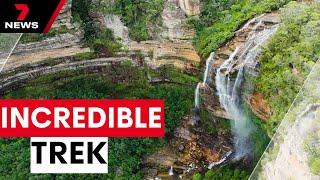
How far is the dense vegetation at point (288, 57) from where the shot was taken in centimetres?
486

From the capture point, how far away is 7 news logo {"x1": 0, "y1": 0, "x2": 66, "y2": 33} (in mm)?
4898

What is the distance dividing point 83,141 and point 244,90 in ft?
3.98

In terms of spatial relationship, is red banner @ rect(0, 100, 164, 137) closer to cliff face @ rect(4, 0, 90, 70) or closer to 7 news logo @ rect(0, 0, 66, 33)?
cliff face @ rect(4, 0, 90, 70)

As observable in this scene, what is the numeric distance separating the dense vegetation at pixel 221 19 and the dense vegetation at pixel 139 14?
28cm

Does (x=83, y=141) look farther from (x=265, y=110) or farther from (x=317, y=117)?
(x=317, y=117)

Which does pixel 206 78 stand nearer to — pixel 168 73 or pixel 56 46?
pixel 168 73

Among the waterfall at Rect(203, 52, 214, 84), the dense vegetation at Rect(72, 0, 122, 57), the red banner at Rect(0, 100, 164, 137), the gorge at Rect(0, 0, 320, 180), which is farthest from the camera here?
the dense vegetation at Rect(72, 0, 122, 57)

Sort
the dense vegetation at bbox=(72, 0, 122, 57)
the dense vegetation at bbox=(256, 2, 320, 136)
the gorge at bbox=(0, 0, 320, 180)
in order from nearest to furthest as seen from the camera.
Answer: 1. the dense vegetation at bbox=(256, 2, 320, 136)
2. the gorge at bbox=(0, 0, 320, 180)
3. the dense vegetation at bbox=(72, 0, 122, 57)

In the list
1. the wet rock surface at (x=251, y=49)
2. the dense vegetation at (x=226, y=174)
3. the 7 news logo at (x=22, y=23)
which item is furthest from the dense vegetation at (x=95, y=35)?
the dense vegetation at (x=226, y=174)

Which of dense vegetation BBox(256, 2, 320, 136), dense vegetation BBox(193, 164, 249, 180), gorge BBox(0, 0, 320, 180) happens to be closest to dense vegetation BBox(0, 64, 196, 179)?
gorge BBox(0, 0, 320, 180)

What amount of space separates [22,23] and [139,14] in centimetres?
91

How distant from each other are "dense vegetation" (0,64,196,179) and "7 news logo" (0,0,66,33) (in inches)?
18.8

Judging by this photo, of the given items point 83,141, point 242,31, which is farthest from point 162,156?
point 242,31

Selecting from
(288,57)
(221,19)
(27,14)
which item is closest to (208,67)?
(221,19)
